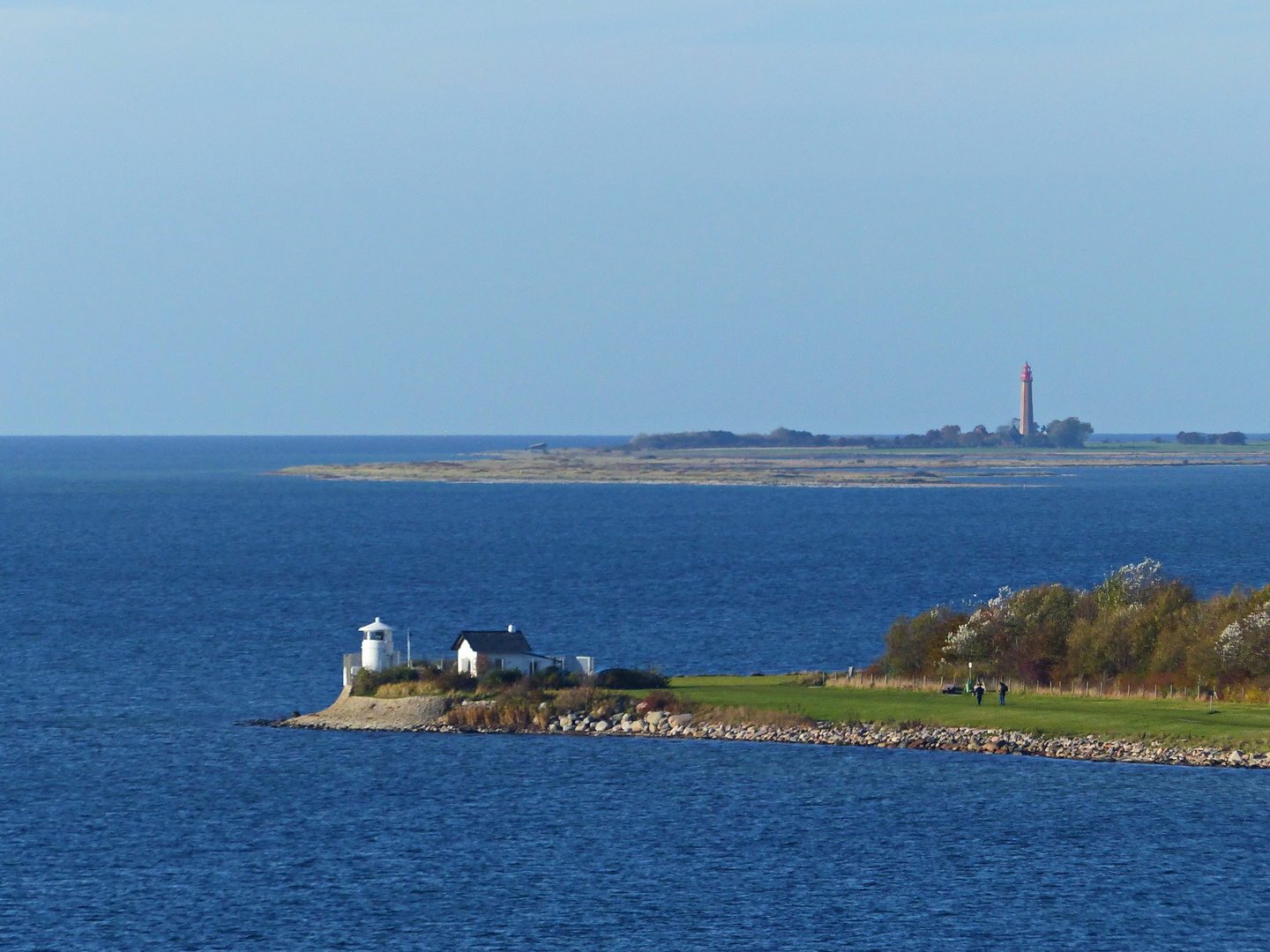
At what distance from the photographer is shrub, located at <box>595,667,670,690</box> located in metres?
66.8

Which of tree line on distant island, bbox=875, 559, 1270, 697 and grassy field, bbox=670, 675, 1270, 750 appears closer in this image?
grassy field, bbox=670, 675, 1270, 750

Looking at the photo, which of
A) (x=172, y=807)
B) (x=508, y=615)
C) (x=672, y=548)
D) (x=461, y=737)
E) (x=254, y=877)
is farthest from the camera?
(x=672, y=548)

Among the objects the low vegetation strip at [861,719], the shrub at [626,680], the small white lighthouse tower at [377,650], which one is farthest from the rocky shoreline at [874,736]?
the shrub at [626,680]

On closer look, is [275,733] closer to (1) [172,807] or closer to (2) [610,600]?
(1) [172,807]

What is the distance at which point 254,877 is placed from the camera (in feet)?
153

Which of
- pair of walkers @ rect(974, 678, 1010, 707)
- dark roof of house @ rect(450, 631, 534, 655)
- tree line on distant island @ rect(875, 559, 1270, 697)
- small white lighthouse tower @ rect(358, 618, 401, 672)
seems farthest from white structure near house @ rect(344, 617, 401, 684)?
pair of walkers @ rect(974, 678, 1010, 707)

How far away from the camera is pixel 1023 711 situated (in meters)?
61.1

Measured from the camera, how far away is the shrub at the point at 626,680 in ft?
219

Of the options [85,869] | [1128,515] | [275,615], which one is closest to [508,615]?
[275,615]

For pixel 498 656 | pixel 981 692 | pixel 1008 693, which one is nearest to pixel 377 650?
pixel 498 656

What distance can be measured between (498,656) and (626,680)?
4.78 m

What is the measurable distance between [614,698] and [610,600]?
1806 inches

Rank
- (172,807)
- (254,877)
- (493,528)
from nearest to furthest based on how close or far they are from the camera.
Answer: (254,877), (172,807), (493,528)

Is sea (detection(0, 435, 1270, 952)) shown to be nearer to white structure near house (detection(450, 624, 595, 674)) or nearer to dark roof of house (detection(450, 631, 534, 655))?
white structure near house (detection(450, 624, 595, 674))
